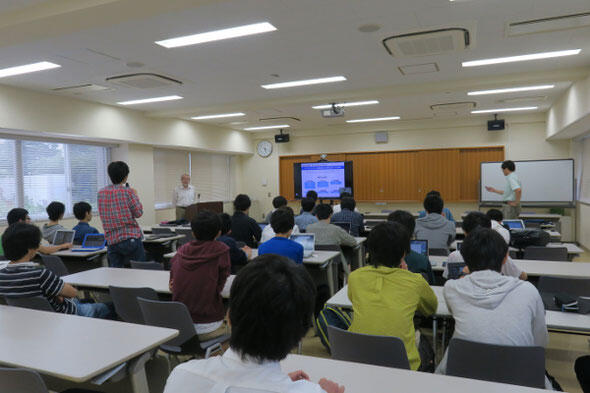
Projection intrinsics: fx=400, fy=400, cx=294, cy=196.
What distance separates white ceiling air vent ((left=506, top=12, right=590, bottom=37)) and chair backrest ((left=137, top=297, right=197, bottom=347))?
406 centimetres

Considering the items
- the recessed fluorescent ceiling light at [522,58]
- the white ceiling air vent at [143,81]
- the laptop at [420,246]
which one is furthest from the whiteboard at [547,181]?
the white ceiling air vent at [143,81]

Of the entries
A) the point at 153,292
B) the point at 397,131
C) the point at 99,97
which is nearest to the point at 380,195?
the point at 397,131

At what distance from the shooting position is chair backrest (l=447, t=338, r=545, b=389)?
1648mm

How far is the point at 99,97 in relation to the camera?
6734 mm

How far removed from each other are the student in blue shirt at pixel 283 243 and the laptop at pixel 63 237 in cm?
280

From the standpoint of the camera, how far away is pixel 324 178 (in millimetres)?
10852

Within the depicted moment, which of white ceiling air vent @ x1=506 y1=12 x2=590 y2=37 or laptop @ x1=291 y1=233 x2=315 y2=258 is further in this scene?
laptop @ x1=291 y1=233 x2=315 y2=258

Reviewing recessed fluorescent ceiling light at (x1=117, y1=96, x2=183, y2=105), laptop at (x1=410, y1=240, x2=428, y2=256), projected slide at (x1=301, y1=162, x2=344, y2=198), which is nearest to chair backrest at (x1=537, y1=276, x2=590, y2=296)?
laptop at (x1=410, y1=240, x2=428, y2=256)

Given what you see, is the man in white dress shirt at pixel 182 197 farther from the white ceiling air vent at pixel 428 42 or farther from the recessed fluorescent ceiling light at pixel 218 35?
the white ceiling air vent at pixel 428 42

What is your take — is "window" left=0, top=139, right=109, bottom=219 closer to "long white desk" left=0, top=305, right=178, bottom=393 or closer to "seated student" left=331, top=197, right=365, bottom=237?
"seated student" left=331, top=197, right=365, bottom=237

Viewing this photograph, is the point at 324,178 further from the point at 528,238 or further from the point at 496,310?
the point at 496,310

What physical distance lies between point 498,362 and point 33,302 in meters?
2.54

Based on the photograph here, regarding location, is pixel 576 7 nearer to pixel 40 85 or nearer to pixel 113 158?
pixel 40 85

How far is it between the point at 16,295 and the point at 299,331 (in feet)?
7.07
